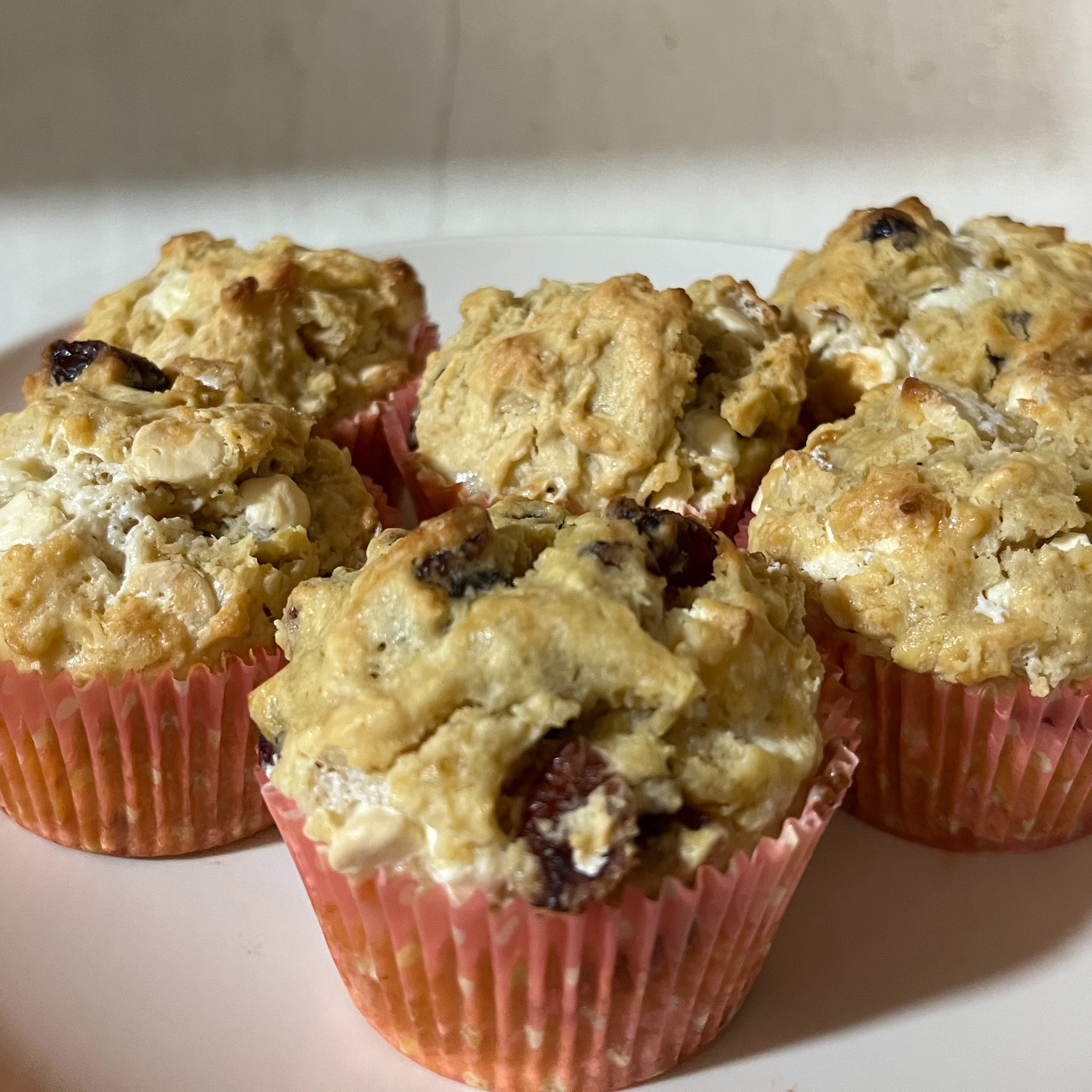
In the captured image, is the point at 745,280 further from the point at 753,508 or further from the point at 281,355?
the point at 281,355

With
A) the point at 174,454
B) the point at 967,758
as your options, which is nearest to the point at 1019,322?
the point at 967,758

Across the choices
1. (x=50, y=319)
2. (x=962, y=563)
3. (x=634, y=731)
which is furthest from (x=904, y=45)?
(x=634, y=731)

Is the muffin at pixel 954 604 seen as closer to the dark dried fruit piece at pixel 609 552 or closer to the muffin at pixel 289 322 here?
the dark dried fruit piece at pixel 609 552

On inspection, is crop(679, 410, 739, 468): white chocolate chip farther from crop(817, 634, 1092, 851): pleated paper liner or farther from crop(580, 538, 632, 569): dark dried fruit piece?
crop(580, 538, 632, 569): dark dried fruit piece

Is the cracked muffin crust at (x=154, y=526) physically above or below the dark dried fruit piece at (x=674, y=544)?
below

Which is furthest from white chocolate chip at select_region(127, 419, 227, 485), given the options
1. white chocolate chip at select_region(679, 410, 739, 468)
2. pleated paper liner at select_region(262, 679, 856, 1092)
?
white chocolate chip at select_region(679, 410, 739, 468)

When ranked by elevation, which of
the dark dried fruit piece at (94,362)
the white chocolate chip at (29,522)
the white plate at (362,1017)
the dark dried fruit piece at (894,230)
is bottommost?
the white plate at (362,1017)

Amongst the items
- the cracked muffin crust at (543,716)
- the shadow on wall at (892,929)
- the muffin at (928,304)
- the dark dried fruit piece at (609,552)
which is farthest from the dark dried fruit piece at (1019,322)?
the dark dried fruit piece at (609,552)
